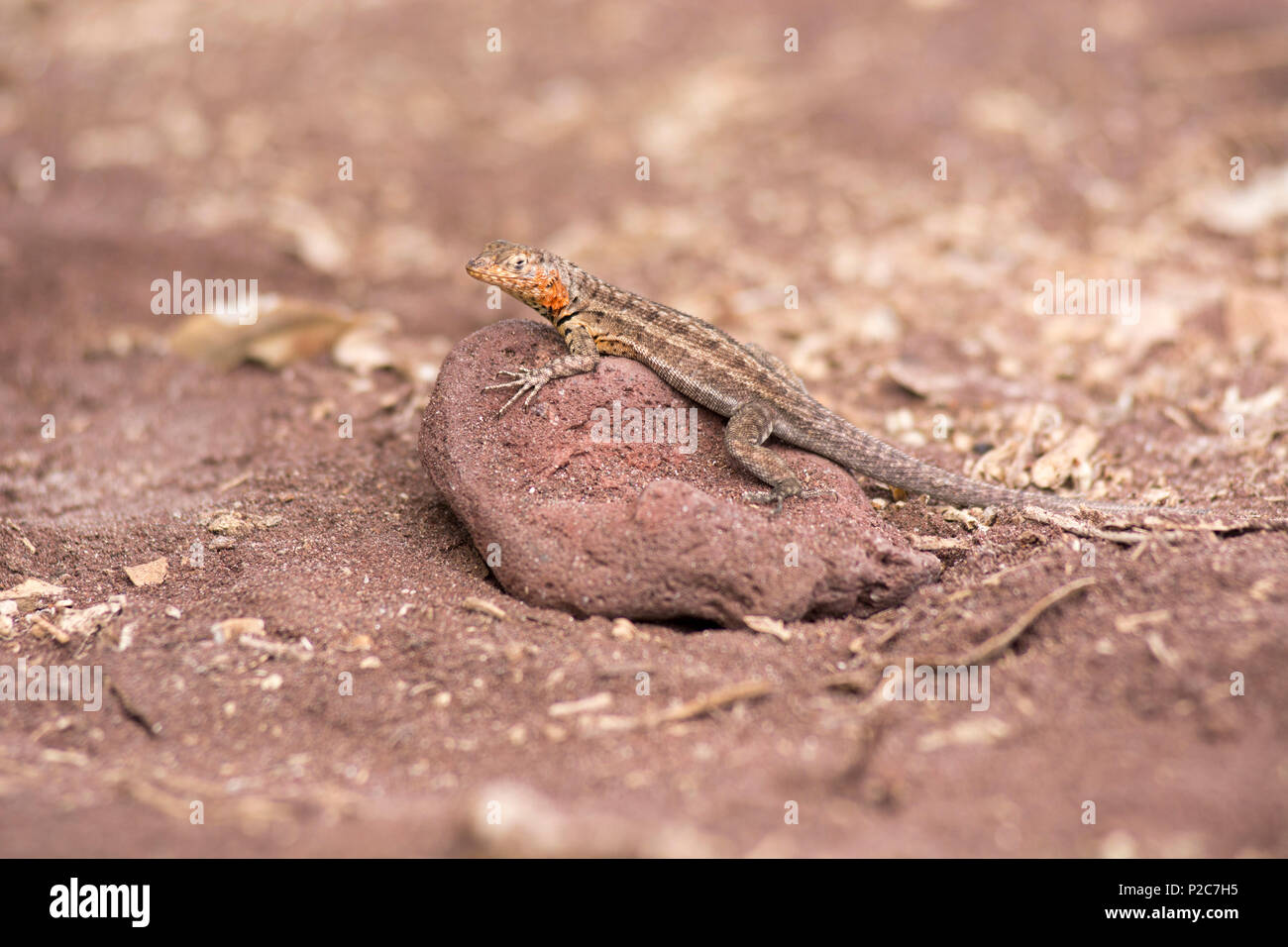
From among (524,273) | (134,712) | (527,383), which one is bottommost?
(134,712)

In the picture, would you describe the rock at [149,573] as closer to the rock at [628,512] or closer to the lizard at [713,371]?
the rock at [628,512]

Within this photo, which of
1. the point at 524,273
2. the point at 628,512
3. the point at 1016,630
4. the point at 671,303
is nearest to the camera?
the point at 1016,630

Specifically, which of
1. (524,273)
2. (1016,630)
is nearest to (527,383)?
(524,273)

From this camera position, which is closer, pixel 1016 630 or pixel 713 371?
pixel 1016 630

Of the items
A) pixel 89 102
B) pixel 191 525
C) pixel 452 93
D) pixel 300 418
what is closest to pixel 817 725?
pixel 191 525

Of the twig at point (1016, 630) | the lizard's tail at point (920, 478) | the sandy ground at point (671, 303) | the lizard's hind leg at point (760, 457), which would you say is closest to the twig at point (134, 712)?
the sandy ground at point (671, 303)

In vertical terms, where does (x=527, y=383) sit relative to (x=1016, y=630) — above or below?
above

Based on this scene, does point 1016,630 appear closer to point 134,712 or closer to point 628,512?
point 628,512

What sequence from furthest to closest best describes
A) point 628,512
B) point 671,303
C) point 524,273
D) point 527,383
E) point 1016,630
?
point 671,303 → point 524,273 → point 527,383 → point 628,512 → point 1016,630

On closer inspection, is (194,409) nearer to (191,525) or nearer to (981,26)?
(191,525)
